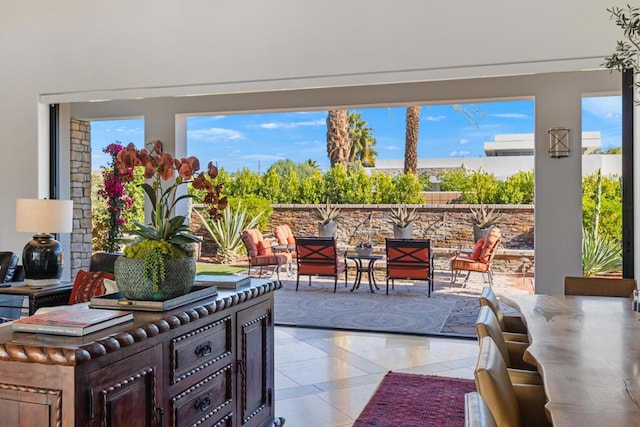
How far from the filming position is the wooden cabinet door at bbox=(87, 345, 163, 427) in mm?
1699

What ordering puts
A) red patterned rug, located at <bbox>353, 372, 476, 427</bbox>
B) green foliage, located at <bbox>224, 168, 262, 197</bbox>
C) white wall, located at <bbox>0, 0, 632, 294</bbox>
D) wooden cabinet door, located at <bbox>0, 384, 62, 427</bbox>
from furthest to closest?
green foliage, located at <bbox>224, 168, 262, 197</bbox> → white wall, located at <bbox>0, 0, 632, 294</bbox> → red patterned rug, located at <bbox>353, 372, 476, 427</bbox> → wooden cabinet door, located at <bbox>0, 384, 62, 427</bbox>

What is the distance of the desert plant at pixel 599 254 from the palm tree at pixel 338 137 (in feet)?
24.1

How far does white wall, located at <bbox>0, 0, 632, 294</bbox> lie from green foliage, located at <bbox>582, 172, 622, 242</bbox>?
0.95 m

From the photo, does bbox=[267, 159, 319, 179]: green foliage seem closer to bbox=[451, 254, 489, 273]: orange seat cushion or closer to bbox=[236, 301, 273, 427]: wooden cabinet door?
bbox=[451, 254, 489, 273]: orange seat cushion

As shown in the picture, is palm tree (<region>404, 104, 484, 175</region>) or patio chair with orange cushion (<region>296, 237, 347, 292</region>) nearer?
patio chair with orange cushion (<region>296, 237, 347, 292</region>)

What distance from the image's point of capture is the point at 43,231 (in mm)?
4508

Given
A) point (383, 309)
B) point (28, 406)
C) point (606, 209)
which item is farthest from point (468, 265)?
point (28, 406)

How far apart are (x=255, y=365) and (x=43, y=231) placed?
104 inches

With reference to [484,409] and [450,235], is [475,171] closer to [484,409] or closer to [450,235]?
[450,235]

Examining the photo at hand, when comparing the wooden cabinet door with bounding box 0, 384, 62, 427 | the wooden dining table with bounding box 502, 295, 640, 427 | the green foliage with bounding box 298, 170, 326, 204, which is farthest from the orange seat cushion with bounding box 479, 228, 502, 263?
the wooden cabinet door with bounding box 0, 384, 62, 427

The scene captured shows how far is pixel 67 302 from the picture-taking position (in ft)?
14.9

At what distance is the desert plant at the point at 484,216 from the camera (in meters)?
10.5

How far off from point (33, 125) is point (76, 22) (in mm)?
1188

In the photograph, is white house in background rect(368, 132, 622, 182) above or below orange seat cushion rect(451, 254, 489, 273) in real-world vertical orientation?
above
